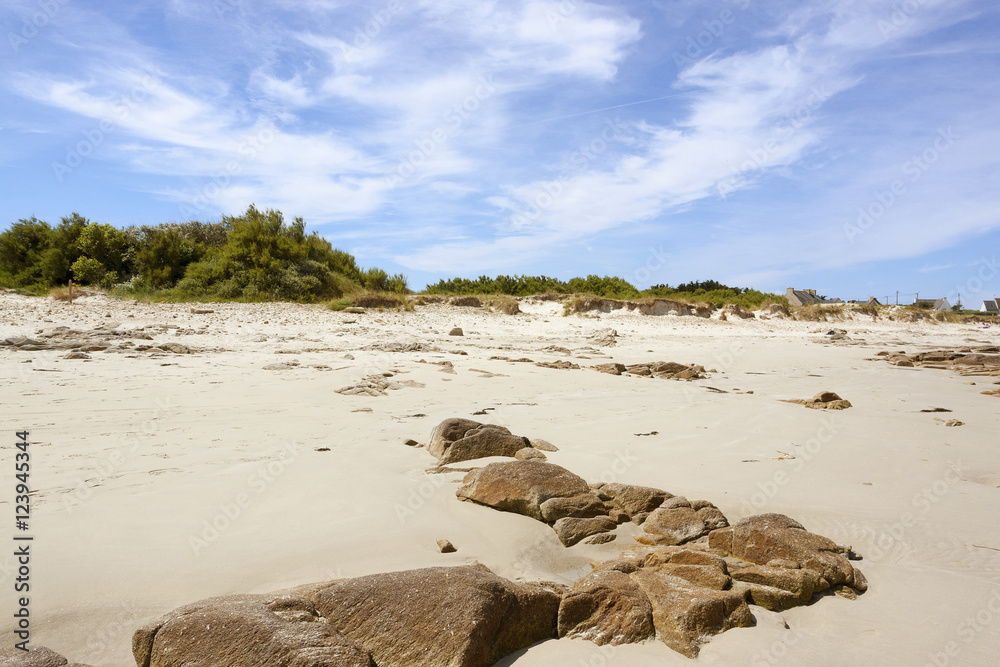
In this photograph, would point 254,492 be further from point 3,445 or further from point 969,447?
point 969,447

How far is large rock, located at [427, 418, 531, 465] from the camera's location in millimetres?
3770

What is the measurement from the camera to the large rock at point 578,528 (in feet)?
8.99

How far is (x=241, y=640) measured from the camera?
1676 mm

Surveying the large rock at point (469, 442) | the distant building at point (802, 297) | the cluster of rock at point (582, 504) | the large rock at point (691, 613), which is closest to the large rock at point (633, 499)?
the cluster of rock at point (582, 504)

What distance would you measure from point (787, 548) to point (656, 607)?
776 mm

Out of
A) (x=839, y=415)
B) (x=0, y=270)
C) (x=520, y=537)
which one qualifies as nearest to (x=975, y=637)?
(x=520, y=537)

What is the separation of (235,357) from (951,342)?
2415 centimetres

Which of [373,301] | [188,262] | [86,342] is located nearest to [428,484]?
[86,342]

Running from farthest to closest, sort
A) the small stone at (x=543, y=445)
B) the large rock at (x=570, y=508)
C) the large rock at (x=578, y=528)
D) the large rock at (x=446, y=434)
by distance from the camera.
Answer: the small stone at (x=543, y=445) → the large rock at (x=446, y=434) → the large rock at (x=570, y=508) → the large rock at (x=578, y=528)

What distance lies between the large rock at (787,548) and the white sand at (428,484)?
94mm

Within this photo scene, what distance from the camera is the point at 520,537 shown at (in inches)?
107

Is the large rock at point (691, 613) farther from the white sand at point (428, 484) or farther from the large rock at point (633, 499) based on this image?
the large rock at point (633, 499)

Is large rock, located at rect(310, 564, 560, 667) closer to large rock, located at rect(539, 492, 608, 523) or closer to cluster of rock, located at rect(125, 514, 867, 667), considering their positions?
cluster of rock, located at rect(125, 514, 867, 667)

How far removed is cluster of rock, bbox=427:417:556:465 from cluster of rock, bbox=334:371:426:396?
2425 millimetres
